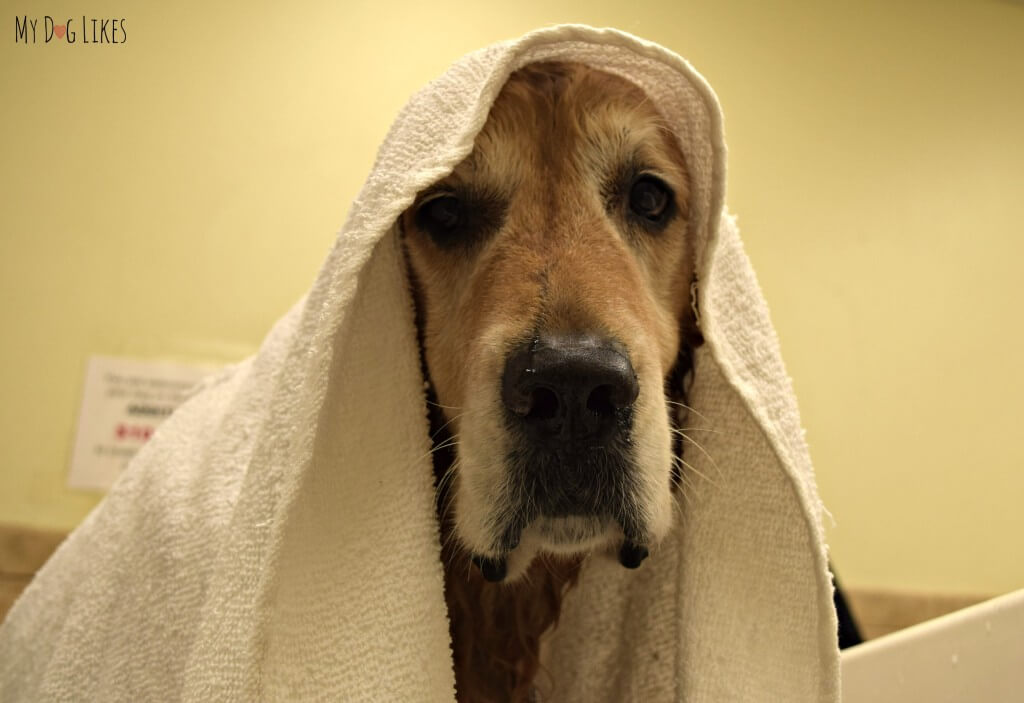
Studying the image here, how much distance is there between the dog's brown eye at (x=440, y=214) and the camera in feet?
2.29

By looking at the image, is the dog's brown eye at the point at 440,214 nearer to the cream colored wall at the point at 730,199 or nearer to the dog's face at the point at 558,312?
the dog's face at the point at 558,312

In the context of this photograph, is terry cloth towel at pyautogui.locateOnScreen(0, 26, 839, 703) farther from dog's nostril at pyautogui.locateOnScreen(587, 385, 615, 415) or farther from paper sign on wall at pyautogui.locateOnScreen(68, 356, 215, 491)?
paper sign on wall at pyautogui.locateOnScreen(68, 356, 215, 491)

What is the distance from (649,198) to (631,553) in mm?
392

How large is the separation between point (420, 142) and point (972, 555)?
1661 millimetres

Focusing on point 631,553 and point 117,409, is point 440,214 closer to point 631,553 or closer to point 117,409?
point 631,553

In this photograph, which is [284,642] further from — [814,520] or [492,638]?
[814,520]

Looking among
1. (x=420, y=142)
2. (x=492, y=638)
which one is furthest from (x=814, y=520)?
(x=420, y=142)

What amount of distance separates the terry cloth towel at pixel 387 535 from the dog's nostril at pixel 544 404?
5.5 inches

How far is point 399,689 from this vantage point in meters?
0.50

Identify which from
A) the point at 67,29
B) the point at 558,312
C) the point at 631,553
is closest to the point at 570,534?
the point at 631,553

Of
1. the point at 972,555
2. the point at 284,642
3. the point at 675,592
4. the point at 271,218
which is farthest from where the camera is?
the point at 972,555

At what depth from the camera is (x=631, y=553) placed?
580 millimetres

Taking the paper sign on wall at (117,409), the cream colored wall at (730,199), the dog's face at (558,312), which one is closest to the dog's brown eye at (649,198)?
the dog's face at (558,312)

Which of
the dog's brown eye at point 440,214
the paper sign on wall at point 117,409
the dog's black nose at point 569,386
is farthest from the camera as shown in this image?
the paper sign on wall at point 117,409
